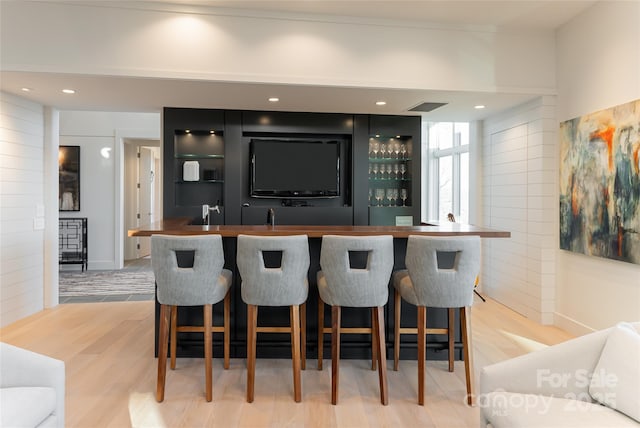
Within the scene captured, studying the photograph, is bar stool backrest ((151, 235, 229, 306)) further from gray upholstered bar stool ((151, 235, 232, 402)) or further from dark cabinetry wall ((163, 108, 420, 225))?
dark cabinetry wall ((163, 108, 420, 225))

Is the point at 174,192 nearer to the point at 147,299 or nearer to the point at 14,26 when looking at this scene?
the point at 147,299

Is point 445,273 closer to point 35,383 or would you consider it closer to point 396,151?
point 35,383

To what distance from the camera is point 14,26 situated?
361 centimetres

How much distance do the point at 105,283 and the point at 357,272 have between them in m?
5.18

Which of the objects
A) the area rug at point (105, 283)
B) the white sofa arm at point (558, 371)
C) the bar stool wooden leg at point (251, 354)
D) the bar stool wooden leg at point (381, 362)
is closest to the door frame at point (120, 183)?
the area rug at point (105, 283)

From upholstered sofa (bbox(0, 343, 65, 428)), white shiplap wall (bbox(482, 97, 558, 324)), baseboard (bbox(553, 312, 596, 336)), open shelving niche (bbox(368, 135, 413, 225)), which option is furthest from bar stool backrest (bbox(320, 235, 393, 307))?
open shelving niche (bbox(368, 135, 413, 225))

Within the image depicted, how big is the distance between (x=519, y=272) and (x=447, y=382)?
241cm

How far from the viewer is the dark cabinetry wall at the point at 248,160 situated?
16.9ft

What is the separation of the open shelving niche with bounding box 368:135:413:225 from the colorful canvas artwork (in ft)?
6.05

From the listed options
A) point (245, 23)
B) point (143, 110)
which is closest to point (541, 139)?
point (245, 23)

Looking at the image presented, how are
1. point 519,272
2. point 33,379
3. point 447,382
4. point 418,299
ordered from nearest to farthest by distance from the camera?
point 33,379, point 418,299, point 447,382, point 519,272

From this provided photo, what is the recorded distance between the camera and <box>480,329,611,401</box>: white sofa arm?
185cm

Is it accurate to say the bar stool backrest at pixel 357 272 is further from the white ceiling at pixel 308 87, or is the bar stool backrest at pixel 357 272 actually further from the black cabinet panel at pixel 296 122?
the black cabinet panel at pixel 296 122

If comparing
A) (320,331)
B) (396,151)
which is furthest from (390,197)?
(320,331)
